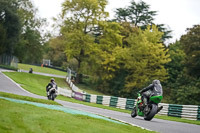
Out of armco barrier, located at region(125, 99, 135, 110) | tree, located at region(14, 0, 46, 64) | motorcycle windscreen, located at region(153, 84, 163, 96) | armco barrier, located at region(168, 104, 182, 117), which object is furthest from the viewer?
tree, located at region(14, 0, 46, 64)

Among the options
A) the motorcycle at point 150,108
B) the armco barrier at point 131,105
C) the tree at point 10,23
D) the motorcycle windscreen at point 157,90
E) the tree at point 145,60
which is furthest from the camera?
the tree at point 10,23

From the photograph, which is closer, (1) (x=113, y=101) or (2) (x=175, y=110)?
(2) (x=175, y=110)

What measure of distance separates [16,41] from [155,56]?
2336cm

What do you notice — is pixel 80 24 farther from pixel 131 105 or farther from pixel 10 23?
pixel 131 105

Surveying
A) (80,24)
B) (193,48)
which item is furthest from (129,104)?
(80,24)

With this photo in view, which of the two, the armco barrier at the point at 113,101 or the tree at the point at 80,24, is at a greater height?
the tree at the point at 80,24

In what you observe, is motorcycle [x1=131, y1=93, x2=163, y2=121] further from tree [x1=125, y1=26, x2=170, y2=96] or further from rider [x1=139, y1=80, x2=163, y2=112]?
tree [x1=125, y1=26, x2=170, y2=96]

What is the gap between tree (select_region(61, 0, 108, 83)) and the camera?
184ft

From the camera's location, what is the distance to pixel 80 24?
56500 mm

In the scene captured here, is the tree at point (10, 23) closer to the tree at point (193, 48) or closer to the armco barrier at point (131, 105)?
the armco barrier at point (131, 105)

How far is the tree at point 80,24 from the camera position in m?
56.0

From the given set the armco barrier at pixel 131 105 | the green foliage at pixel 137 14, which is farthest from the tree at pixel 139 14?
the armco barrier at pixel 131 105

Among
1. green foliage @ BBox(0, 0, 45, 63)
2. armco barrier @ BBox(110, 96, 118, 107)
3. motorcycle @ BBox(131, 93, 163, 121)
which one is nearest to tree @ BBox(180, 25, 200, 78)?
armco barrier @ BBox(110, 96, 118, 107)

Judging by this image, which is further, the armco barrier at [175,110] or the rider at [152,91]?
the armco barrier at [175,110]
